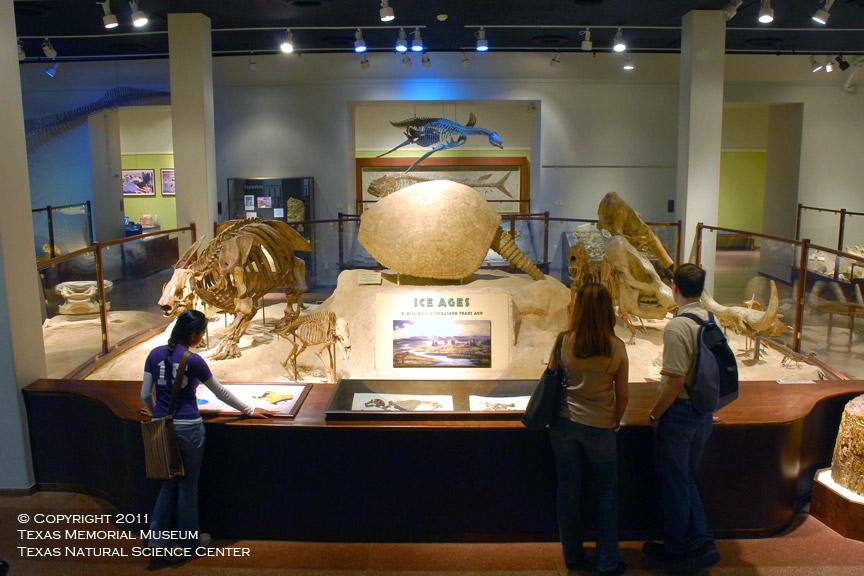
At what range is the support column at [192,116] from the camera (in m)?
9.22

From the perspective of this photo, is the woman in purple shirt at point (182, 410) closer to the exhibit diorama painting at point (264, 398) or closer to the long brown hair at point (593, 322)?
the exhibit diorama painting at point (264, 398)

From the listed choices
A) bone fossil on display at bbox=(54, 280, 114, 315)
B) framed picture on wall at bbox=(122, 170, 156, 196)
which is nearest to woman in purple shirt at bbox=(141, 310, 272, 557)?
bone fossil on display at bbox=(54, 280, 114, 315)

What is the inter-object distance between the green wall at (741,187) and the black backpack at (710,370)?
41.0 ft

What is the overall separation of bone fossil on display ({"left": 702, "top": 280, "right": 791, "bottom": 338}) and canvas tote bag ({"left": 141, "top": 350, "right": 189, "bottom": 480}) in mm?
5281

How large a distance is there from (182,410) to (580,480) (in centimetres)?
197

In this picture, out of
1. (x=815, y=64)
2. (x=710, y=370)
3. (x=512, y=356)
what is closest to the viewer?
(x=710, y=370)

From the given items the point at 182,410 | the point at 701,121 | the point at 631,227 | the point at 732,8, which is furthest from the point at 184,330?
the point at 701,121

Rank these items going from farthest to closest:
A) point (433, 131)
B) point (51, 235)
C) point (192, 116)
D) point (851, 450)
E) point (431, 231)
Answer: point (433, 131) < point (51, 235) < point (192, 116) < point (431, 231) < point (851, 450)

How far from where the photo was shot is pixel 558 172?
467 inches

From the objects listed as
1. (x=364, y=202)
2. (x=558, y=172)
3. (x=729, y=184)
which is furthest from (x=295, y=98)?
(x=729, y=184)

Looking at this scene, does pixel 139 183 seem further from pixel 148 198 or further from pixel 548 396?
pixel 548 396

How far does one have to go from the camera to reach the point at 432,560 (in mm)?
3607

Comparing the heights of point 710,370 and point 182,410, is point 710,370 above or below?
above

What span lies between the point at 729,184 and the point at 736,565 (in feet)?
42.1
